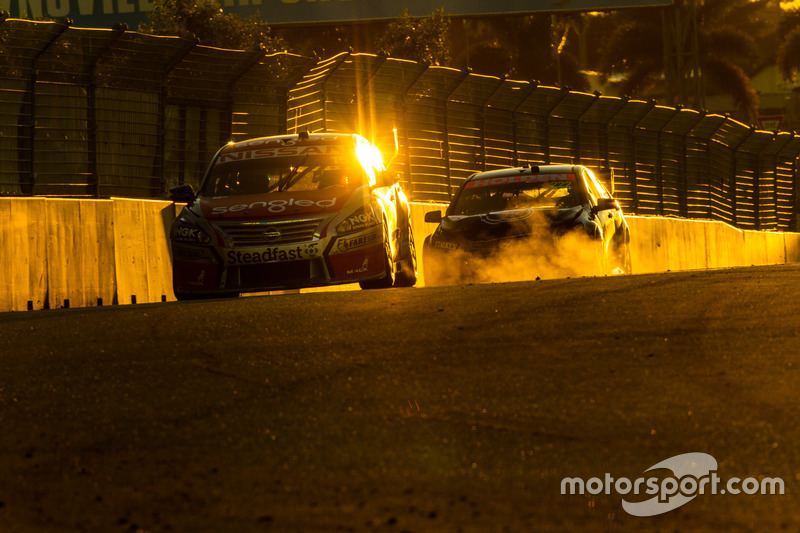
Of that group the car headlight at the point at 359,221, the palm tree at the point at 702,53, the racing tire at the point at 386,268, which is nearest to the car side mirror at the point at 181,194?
the car headlight at the point at 359,221

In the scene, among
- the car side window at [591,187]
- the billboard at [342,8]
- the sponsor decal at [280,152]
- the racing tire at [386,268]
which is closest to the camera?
the racing tire at [386,268]

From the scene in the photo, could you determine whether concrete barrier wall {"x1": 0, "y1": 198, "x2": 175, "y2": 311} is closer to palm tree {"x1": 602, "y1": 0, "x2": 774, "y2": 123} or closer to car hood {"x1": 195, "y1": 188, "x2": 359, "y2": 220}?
car hood {"x1": 195, "y1": 188, "x2": 359, "y2": 220}

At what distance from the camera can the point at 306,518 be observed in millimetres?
5012

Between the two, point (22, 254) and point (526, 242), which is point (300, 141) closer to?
point (526, 242)

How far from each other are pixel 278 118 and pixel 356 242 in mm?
7586

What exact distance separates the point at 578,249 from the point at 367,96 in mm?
7574

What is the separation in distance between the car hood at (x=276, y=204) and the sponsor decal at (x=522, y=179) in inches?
118

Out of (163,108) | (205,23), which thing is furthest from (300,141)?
(205,23)

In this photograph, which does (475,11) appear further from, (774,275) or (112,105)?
(774,275)

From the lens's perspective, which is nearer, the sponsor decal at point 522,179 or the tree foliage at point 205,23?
the sponsor decal at point 522,179

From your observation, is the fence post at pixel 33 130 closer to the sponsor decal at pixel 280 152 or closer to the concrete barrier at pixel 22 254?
the concrete barrier at pixel 22 254

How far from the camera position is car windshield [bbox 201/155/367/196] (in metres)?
14.1

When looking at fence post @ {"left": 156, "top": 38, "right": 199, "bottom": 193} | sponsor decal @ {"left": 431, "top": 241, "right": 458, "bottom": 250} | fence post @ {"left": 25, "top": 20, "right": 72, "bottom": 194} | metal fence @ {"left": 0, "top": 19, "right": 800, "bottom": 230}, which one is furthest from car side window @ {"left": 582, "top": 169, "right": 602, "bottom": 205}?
fence post @ {"left": 25, "top": 20, "right": 72, "bottom": 194}

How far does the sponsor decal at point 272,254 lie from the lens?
42.7 feet
